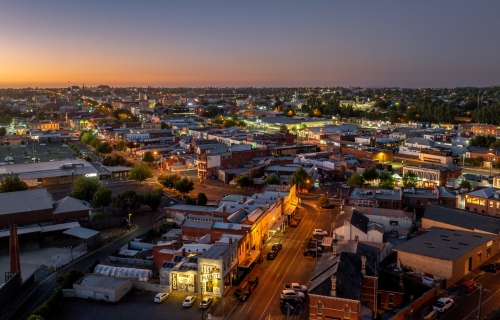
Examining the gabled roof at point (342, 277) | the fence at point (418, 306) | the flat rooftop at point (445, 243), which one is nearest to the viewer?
the gabled roof at point (342, 277)

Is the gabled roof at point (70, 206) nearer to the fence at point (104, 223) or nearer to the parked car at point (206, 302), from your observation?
the fence at point (104, 223)

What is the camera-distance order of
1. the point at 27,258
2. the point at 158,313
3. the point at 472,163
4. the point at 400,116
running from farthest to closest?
the point at 400,116 → the point at 472,163 → the point at 27,258 → the point at 158,313

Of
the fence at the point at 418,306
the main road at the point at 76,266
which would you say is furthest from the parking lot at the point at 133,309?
the fence at the point at 418,306

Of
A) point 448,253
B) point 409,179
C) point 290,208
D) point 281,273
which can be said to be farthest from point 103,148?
point 448,253

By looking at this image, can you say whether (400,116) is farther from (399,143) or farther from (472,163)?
(472,163)

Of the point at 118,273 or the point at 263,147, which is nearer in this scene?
the point at 118,273

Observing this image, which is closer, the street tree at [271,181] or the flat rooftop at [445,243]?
the flat rooftop at [445,243]

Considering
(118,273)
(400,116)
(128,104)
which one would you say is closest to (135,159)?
(118,273)
